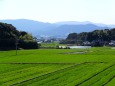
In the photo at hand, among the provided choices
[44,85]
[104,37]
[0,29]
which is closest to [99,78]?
[44,85]

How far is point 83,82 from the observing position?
1758 centimetres

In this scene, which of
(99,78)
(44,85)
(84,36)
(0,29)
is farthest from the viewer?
(84,36)

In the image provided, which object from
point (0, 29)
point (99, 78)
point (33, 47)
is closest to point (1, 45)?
point (0, 29)

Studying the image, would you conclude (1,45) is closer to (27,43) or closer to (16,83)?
(27,43)

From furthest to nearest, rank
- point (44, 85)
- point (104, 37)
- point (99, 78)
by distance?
point (104, 37) < point (99, 78) < point (44, 85)

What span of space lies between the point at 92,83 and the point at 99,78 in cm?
204

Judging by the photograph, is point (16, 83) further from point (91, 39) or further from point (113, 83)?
point (91, 39)

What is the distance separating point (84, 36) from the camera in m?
131

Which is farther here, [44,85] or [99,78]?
[99,78]

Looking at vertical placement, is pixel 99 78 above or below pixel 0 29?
below

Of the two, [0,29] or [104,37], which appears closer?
[0,29]

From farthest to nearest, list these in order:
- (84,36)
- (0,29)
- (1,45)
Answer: (84,36), (0,29), (1,45)

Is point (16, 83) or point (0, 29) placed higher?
point (0, 29)

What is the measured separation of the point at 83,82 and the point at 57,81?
151 centimetres
